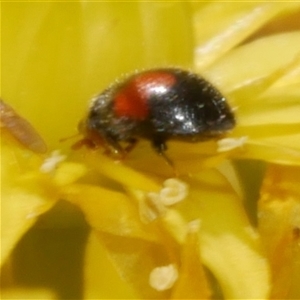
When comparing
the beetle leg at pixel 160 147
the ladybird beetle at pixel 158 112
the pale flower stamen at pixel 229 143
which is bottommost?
the pale flower stamen at pixel 229 143

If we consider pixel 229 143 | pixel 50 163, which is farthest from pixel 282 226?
pixel 50 163

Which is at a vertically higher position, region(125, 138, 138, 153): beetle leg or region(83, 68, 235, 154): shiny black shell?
region(83, 68, 235, 154): shiny black shell

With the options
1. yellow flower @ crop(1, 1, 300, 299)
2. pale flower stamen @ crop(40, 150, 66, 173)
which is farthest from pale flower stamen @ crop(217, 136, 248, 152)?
pale flower stamen @ crop(40, 150, 66, 173)

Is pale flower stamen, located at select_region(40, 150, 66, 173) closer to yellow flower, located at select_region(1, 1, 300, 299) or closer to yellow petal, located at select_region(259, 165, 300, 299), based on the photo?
yellow flower, located at select_region(1, 1, 300, 299)

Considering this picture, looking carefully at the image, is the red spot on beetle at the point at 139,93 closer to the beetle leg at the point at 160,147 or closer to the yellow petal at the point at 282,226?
the beetle leg at the point at 160,147

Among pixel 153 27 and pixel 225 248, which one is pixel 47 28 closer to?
pixel 153 27

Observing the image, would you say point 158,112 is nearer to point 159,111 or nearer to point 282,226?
point 159,111

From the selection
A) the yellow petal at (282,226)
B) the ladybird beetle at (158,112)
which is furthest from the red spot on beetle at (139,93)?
the yellow petal at (282,226)
